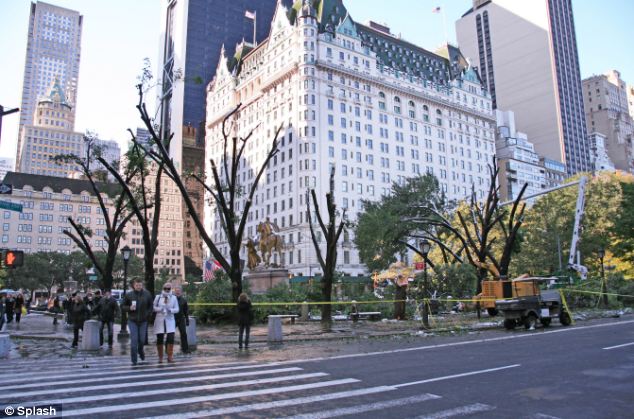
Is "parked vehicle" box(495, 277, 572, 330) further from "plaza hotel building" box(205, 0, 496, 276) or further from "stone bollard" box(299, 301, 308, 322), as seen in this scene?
"plaza hotel building" box(205, 0, 496, 276)

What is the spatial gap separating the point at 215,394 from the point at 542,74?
169778 mm

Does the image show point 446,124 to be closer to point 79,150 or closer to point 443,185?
point 443,185

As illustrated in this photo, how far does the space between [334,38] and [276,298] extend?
239ft

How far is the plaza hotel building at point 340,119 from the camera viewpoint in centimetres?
8612

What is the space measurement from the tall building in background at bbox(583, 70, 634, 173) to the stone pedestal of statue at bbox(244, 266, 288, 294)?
7331 inches

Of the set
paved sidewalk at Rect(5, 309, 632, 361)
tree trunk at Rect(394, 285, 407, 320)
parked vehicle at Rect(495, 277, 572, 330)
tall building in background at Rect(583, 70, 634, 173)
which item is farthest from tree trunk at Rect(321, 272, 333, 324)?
tall building in background at Rect(583, 70, 634, 173)

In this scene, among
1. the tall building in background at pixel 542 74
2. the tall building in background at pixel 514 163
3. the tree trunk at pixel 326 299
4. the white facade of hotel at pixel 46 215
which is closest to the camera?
the tree trunk at pixel 326 299

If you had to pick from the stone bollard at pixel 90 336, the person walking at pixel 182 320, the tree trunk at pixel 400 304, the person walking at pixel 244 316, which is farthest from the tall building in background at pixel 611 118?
the stone bollard at pixel 90 336

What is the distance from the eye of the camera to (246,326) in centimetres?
1566

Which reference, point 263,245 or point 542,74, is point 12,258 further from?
point 542,74

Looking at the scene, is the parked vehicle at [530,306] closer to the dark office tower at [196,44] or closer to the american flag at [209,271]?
the american flag at [209,271]

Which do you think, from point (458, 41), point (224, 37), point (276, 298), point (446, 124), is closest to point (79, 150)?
point (224, 37)

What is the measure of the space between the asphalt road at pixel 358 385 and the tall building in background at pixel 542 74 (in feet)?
519

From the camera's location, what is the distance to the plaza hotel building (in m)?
86.1
